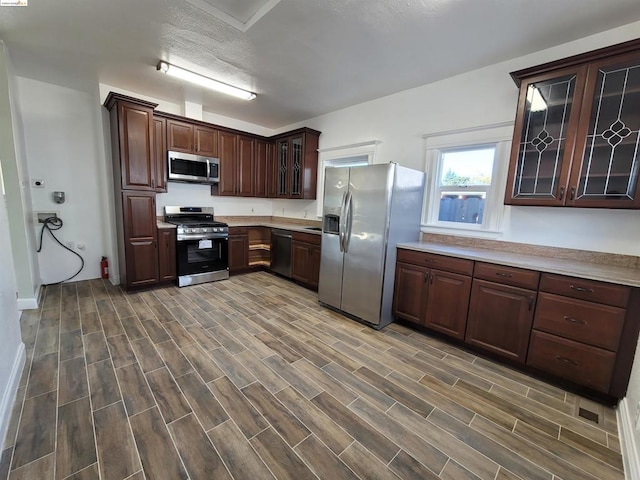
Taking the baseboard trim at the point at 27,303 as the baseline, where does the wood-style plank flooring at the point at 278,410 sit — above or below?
below

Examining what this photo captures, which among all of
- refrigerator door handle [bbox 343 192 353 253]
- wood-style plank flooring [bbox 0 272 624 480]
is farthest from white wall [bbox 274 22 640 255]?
wood-style plank flooring [bbox 0 272 624 480]

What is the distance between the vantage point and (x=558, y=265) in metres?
2.15

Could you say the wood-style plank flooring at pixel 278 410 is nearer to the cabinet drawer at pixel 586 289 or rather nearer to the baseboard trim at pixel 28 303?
the baseboard trim at pixel 28 303

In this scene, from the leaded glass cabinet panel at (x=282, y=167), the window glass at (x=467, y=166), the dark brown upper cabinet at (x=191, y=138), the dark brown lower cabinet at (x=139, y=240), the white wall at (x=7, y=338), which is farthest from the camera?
the leaded glass cabinet panel at (x=282, y=167)

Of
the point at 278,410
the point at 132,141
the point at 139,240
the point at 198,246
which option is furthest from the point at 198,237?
the point at 278,410

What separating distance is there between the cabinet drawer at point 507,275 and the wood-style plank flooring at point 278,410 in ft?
2.50

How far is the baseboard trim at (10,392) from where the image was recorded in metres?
1.48

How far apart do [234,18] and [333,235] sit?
89.3 inches

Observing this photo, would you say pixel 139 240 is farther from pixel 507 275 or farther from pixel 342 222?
pixel 507 275

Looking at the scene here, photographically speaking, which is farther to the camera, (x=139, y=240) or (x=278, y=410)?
(x=139, y=240)

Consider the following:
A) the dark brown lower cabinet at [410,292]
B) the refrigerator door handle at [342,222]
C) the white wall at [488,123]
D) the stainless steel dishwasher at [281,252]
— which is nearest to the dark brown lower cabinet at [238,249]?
the stainless steel dishwasher at [281,252]

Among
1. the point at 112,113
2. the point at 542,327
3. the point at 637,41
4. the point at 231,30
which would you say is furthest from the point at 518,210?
the point at 112,113

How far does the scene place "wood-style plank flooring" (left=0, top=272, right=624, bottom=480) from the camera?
139cm

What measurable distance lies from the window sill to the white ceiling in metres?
1.71
